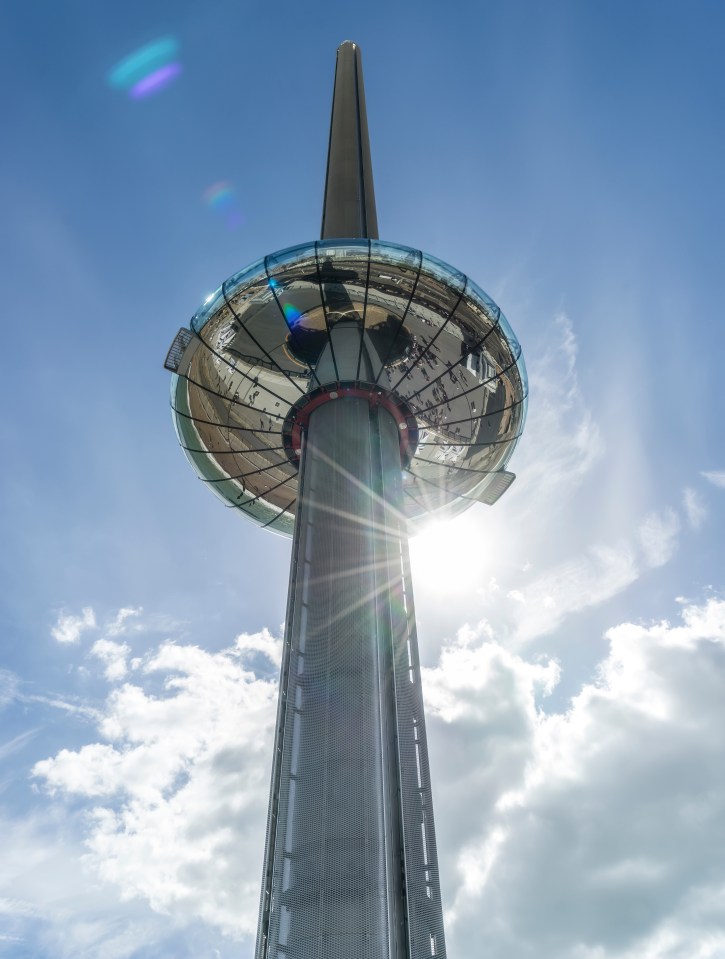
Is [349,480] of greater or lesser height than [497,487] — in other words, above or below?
below

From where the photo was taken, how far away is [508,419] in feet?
77.8

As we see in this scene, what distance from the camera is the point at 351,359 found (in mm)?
20984

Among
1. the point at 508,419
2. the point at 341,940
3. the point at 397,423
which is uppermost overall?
the point at 508,419

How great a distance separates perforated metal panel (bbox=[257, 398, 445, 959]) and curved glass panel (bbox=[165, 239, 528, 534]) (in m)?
4.00

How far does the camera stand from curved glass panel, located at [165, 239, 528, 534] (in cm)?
2075

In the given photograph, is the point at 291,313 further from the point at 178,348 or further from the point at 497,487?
the point at 497,487

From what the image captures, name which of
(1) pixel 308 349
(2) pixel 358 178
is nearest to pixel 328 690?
(1) pixel 308 349

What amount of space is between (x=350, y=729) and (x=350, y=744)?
294mm

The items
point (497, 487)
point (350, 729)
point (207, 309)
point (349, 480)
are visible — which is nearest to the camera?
point (350, 729)

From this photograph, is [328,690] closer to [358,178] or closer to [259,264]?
[259,264]

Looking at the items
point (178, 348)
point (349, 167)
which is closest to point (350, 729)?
point (178, 348)

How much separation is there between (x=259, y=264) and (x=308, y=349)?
296cm

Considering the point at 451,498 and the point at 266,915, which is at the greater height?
the point at 451,498

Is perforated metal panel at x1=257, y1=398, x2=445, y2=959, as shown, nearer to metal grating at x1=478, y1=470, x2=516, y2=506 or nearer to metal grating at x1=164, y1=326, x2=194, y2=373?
metal grating at x1=164, y1=326, x2=194, y2=373
